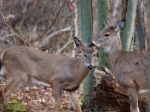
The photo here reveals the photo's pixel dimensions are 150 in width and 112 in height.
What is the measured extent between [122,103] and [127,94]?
16.9 inches

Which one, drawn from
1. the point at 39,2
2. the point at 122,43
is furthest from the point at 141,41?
the point at 39,2

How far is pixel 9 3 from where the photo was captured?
2120 cm

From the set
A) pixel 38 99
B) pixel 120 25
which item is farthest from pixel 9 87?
pixel 120 25

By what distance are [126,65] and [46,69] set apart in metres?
1.87

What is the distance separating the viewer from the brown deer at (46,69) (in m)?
11.4

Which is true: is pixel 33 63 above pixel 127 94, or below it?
above

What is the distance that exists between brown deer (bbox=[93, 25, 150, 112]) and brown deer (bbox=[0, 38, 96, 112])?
1.08 feet

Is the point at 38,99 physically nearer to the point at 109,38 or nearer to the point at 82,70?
the point at 82,70

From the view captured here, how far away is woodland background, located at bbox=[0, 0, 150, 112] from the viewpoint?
1116 centimetres

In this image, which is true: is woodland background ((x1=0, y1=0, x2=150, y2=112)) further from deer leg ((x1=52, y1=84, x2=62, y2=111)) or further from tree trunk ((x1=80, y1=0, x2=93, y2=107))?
deer leg ((x1=52, y1=84, x2=62, y2=111))

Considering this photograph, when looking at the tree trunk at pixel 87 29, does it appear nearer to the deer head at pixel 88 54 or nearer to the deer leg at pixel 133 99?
the deer head at pixel 88 54

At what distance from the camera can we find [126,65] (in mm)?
10836

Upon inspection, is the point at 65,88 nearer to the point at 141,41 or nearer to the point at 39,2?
the point at 141,41

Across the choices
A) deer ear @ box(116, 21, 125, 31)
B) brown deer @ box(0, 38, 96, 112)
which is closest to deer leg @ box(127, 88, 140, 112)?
brown deer @ box(0, 38, 96, 112)
